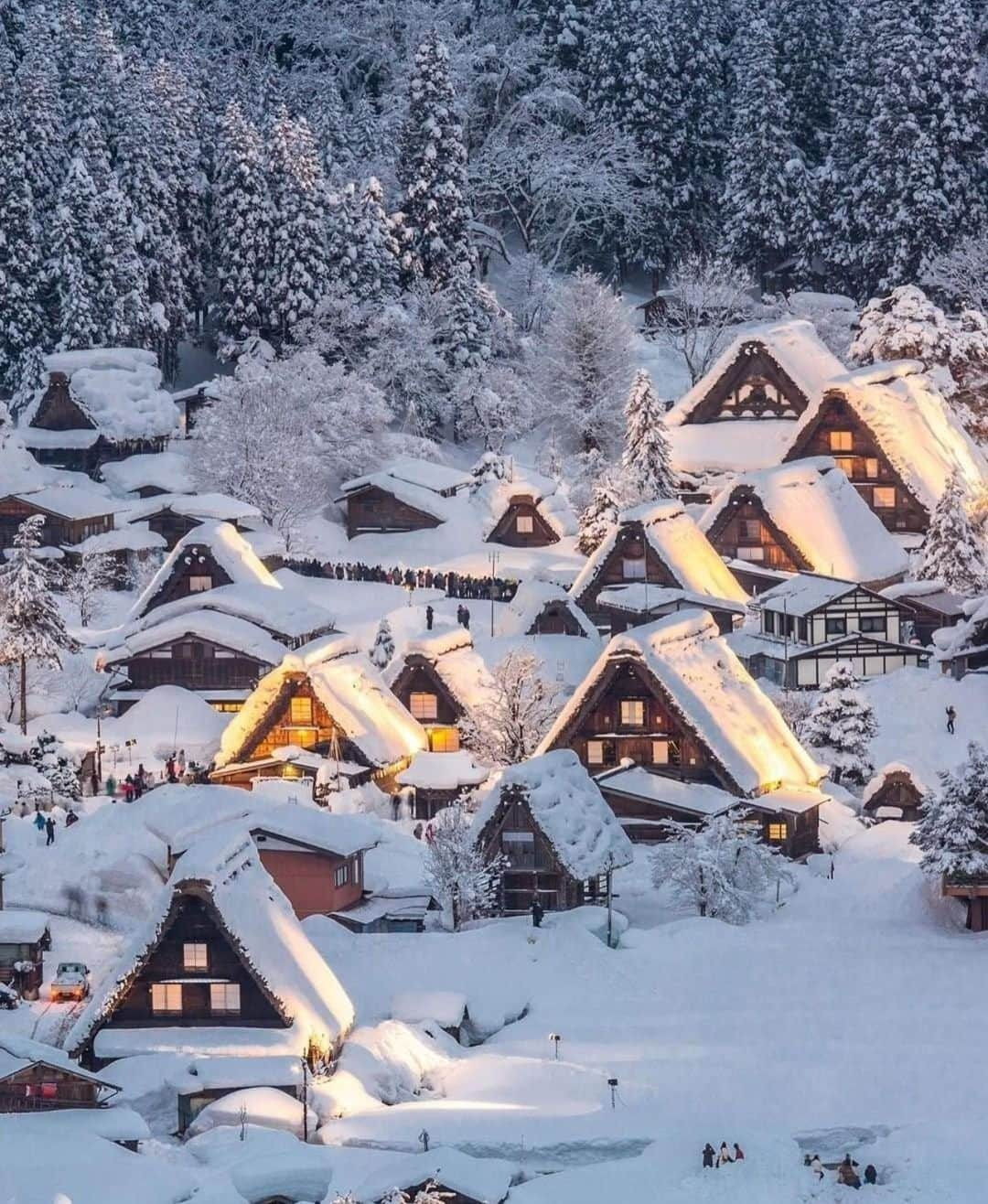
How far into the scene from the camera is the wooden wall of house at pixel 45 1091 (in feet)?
142

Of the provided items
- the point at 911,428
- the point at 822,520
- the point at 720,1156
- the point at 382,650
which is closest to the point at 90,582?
the point at 382,650

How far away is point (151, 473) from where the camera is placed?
86.9 m

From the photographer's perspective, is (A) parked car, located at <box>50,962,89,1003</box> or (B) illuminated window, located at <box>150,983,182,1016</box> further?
(A) parked car, located at <box>50,962,89,1003</box>

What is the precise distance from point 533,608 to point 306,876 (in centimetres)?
1827

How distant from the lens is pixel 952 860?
5397cm

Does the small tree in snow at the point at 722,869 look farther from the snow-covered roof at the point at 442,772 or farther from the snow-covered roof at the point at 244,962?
the snow-covered roof at the point at 244,962

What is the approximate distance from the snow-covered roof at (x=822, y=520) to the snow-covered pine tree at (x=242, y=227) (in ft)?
Result: 67.2

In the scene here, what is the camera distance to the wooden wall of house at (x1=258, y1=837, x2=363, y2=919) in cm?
5509

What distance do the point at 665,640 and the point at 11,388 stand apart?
36.5 meters

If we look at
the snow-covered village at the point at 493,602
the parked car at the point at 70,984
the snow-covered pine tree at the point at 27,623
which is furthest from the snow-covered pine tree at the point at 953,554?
the parked car at the point at 70,984

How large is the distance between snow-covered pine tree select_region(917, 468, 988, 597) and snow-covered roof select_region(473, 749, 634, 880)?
20.9 m

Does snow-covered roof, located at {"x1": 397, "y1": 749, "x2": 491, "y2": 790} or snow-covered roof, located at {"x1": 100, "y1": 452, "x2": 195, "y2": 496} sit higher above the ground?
snow-covered roof, located at {"x1": 100, "y1": 452, "x2": 195, "y2": 496}

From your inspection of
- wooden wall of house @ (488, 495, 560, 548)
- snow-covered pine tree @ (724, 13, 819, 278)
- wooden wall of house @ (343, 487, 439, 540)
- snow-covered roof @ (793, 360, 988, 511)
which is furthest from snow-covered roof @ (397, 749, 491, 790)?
snow-covered pine tree @ (724, 13, 819, 278)

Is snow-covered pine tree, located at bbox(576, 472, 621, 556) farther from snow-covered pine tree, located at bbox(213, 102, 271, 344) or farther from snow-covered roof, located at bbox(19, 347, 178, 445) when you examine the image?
snow-covered pine tree, located at bbox(213, 102, 271, 344)
